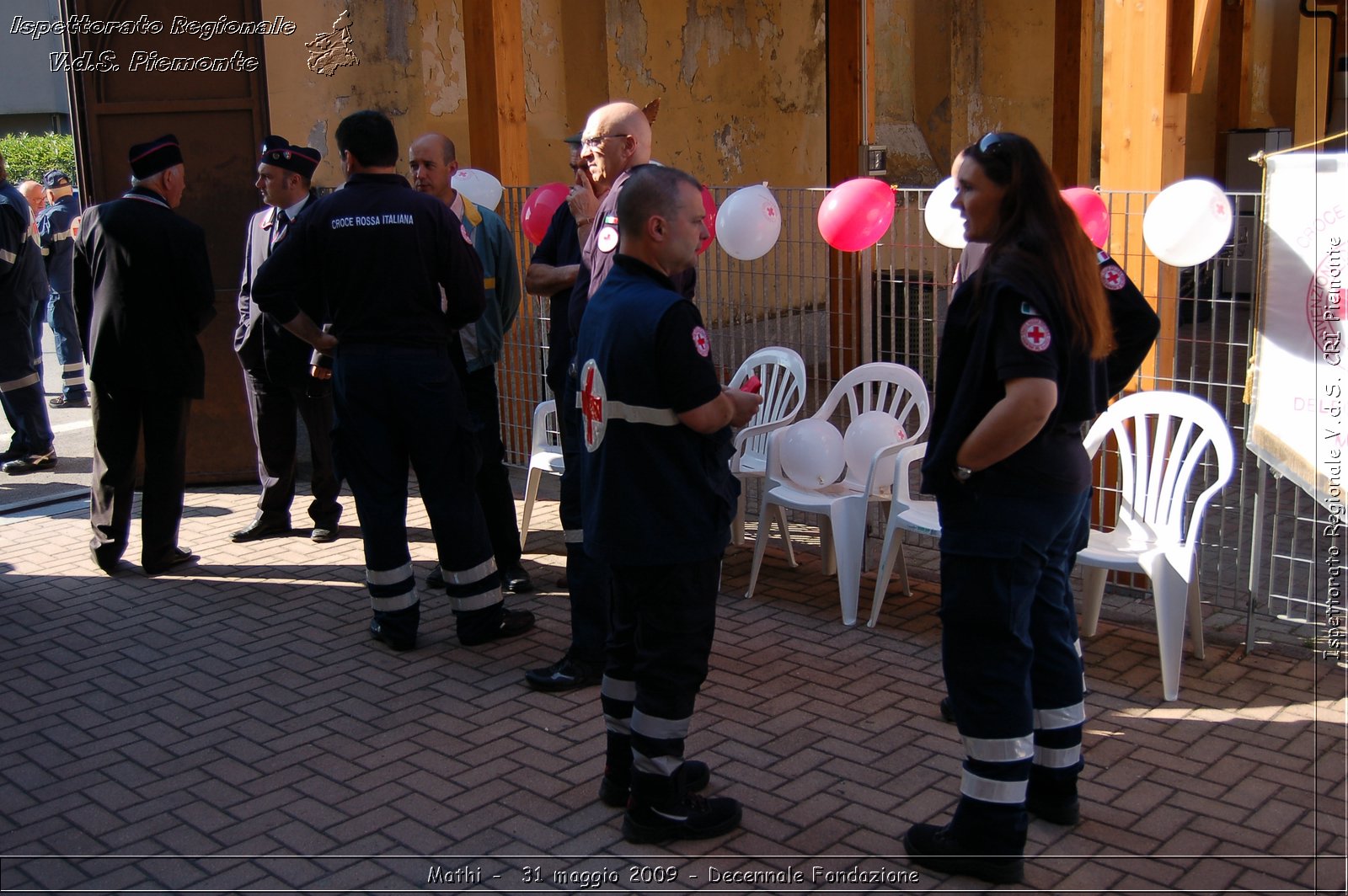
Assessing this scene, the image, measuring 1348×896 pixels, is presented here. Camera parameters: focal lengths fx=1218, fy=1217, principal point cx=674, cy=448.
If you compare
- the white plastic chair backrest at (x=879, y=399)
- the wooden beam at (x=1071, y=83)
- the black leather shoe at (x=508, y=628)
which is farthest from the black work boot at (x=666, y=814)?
the wooden beam at (x=1071, y=83)

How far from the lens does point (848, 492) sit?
18.0 ft

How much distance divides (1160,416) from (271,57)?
6.67 meters

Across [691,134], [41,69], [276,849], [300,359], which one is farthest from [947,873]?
[41,69]

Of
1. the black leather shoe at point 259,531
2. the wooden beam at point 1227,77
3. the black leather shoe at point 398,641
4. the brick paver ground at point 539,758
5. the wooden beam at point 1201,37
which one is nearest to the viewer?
the brick paver ground at point 539,758

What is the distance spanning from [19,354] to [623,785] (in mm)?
6693

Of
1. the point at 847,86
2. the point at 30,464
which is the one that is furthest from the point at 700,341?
the point at 30,464

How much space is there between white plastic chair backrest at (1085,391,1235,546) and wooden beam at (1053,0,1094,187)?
7.55 m

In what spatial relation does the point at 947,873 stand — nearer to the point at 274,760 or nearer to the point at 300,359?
the point at 274,760

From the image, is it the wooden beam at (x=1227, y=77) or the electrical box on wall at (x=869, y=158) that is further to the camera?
the wooden beam at (x=1227, y=77)

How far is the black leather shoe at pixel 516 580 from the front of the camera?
5820 millimetres

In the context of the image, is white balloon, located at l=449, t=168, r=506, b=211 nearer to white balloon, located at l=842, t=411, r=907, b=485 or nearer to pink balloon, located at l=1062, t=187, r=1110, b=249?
white balloon, located at l=842, t=411, r=907, b=485

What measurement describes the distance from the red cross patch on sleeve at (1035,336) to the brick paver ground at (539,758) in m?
1.44

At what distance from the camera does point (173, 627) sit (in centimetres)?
545

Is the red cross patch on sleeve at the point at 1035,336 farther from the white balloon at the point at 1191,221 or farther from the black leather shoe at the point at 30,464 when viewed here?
the black leather shoe at the point at 30,464
